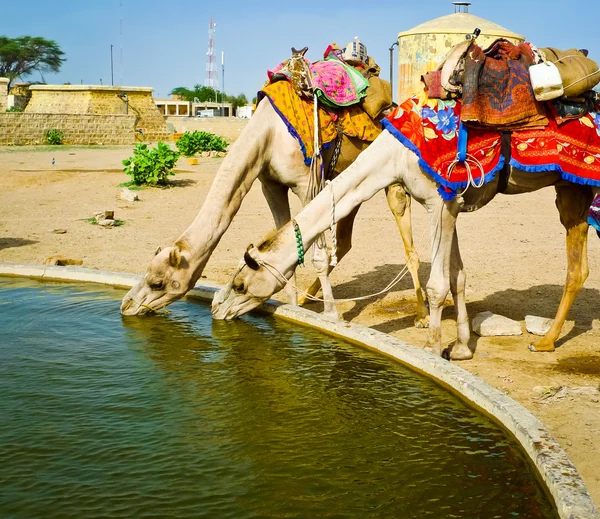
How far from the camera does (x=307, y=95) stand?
6.33m

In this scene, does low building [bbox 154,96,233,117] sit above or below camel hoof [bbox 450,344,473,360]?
above

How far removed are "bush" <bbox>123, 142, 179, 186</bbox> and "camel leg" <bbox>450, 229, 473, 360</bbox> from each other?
1085cm

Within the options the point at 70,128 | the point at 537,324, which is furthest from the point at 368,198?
the point at 70,128

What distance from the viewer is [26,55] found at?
67.4 metres

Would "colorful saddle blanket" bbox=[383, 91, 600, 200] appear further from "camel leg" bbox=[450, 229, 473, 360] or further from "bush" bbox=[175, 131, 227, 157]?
"bush" bbox=[175, 131, 227, 157]

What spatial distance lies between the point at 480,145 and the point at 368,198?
2.73 feet

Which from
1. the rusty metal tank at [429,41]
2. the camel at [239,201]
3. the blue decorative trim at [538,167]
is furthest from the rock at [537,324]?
the rusty metal tank at [429,41]

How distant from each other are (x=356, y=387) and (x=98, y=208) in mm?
9788

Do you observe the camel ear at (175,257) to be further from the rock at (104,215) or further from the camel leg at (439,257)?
the rock at (104,215)

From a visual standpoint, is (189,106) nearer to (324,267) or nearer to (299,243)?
(324,267)

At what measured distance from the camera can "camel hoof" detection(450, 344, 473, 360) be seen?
559 centimetres

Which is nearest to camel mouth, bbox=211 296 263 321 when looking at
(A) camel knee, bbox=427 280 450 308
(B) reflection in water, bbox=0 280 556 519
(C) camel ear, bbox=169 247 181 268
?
(B) reflection in water, bbox=0 280 556 519

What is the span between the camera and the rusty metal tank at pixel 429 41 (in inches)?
906

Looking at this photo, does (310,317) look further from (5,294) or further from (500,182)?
(5,294)
